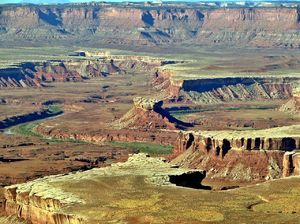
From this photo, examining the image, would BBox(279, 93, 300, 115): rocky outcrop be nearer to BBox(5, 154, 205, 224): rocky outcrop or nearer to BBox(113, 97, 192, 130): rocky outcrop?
BBox(113, 97, 192, 130): rocky outcrop

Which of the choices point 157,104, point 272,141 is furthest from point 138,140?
point 272,141

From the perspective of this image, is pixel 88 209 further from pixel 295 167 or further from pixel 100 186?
pixel 295 167

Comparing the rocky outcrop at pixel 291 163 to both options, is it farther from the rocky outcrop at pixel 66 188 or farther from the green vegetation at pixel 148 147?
the green vegetation at pixel 148 147

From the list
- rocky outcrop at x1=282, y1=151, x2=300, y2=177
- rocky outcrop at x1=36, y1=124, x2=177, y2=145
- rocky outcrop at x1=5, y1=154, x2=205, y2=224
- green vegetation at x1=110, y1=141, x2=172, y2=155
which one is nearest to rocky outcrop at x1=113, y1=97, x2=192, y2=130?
rocky outcrop at x1=36, y1=124, x2=177, y2=145

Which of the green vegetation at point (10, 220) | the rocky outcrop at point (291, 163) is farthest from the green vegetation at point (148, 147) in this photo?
the green vegetation at point (10, 220)

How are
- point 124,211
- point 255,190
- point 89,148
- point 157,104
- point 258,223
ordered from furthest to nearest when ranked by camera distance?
point 157,104
point 89,148
point 255,190
point 124,211
point 258,223
